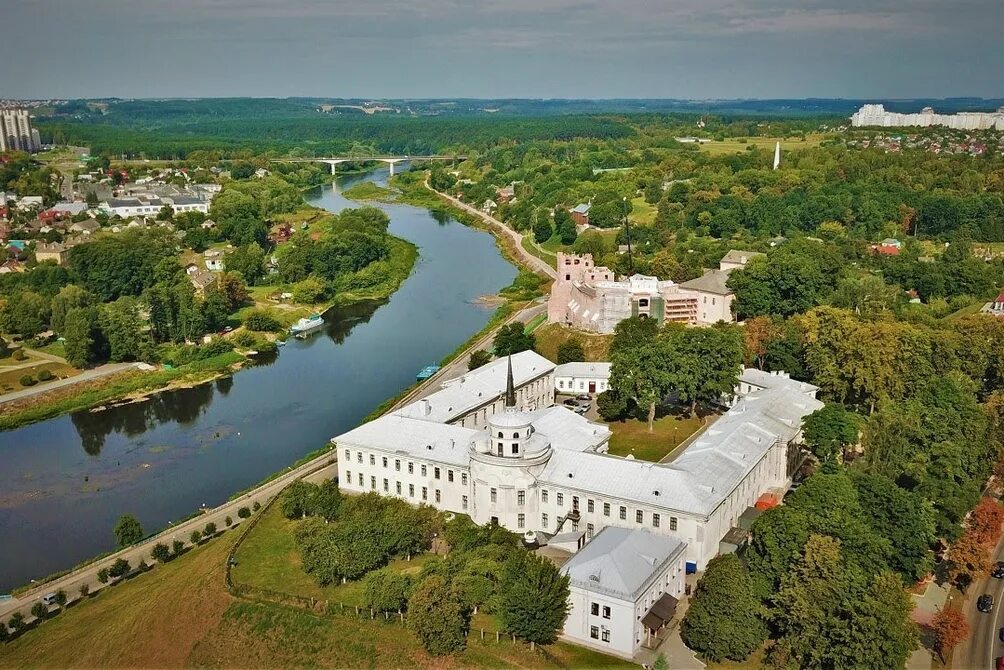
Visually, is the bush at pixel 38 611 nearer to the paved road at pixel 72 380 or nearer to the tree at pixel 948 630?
the paved road at pixel 72 380

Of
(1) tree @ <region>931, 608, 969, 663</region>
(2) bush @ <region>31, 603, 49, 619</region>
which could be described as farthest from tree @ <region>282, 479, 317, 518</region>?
(1) tree @ <region>931, 608, 969, 663</region>

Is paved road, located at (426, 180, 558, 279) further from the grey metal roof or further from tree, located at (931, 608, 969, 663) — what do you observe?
tree, located at (931, 608, 969, 663)

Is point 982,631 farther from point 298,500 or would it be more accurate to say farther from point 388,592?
point 298,500

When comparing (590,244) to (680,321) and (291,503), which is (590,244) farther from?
(291,503)

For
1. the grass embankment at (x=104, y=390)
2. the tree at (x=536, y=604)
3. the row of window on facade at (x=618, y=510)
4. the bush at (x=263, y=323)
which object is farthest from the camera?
the bush at (x=263, y=323)

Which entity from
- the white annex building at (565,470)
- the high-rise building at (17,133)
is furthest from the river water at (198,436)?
the high-rise building at (17,133)

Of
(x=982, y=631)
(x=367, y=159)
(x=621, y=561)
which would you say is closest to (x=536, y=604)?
(x=621, y=561)
